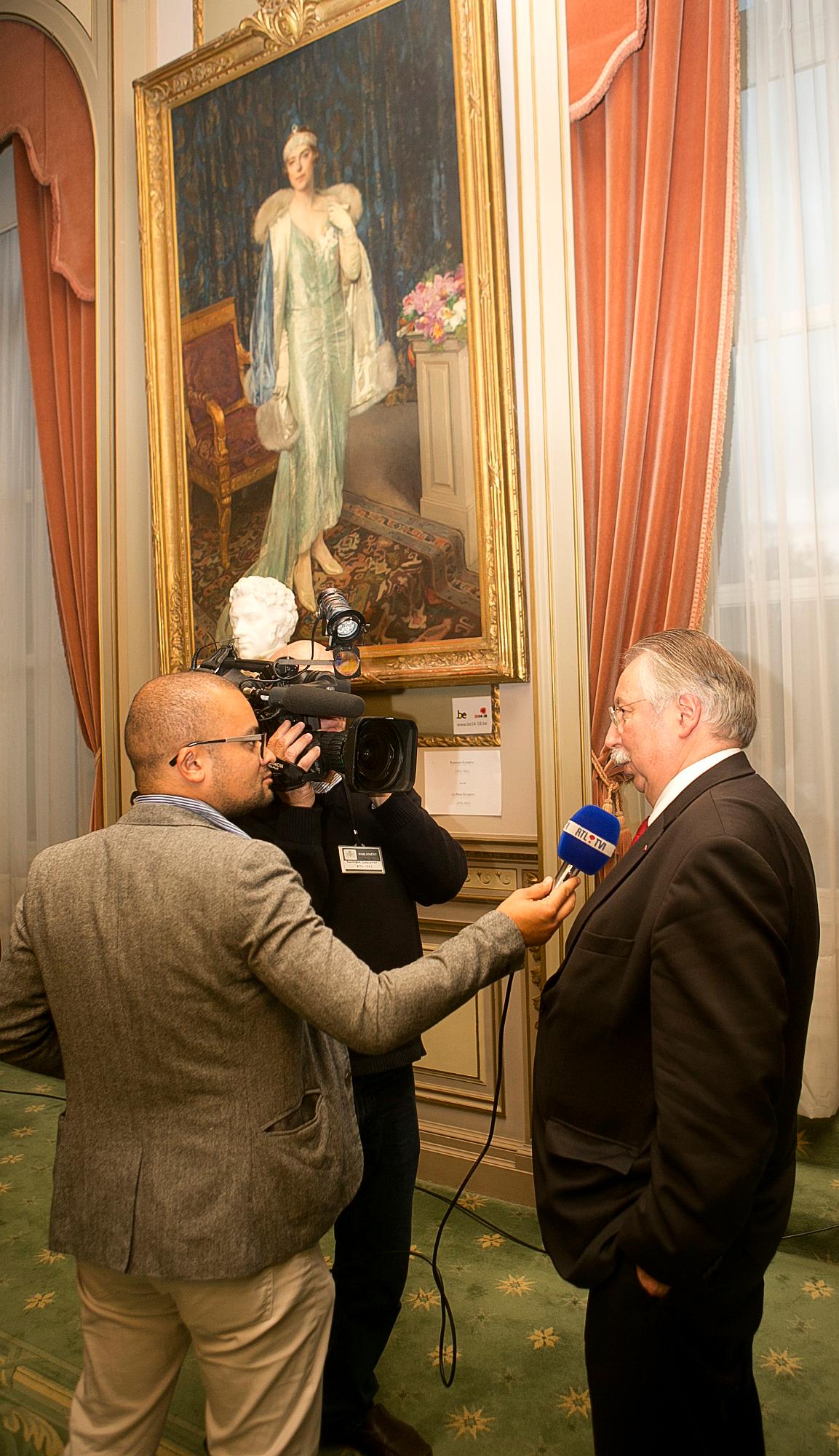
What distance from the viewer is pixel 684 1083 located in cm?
124

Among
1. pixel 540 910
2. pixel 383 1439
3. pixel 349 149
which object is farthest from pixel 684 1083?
pixel 349 149

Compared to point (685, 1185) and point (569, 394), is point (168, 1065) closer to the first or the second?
point (685, 1185)

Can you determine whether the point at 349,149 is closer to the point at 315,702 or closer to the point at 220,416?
the point at 220,416

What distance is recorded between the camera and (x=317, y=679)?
1.91 m

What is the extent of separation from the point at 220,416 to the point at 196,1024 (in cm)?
270

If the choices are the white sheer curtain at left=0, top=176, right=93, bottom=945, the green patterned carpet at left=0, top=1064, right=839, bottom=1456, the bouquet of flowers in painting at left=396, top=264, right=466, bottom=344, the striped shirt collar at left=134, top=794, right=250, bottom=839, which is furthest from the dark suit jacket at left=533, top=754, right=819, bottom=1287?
the white sheer curtain at left=0, top=176, right=93, bottom=945

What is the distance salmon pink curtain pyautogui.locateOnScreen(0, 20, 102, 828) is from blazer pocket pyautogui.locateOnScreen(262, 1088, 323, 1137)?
2.75m

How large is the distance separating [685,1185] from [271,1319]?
621 millimetres

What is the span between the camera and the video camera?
1.78m

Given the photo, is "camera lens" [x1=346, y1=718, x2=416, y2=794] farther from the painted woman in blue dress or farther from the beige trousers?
the painted woman in blue dress

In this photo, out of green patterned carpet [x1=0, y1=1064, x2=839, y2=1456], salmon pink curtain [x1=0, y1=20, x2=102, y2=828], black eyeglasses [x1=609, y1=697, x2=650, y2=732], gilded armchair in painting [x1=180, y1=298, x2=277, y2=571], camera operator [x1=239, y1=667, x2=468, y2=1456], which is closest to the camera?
black eyeglasses [x1=609, y1=697, x2=650, y2=732]

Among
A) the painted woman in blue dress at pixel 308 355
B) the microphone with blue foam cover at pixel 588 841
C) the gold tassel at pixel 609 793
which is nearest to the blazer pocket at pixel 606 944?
the microphone with blue foam cover at pixel 588 841

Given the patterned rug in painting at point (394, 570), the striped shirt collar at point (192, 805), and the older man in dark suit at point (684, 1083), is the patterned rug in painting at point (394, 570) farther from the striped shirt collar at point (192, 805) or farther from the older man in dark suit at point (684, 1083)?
the striped shirt collar at point (192, 805)

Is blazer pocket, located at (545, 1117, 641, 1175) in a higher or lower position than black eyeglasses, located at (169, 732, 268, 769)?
lower
